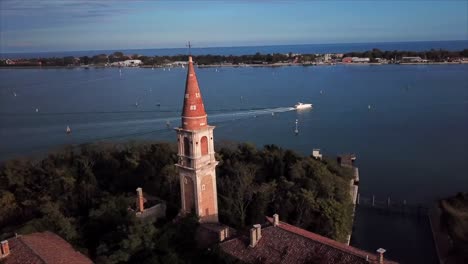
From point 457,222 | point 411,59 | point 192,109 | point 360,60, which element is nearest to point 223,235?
point 192,109

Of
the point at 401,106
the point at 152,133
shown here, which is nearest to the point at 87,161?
the point at 152,133

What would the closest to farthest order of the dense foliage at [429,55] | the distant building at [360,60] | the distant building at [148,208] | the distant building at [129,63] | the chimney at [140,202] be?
the distant building at [148,208]
the chimney at [140,202]
the dense foliage at [429,55]
the distant building at [360,60]
the distant building at [129,63]

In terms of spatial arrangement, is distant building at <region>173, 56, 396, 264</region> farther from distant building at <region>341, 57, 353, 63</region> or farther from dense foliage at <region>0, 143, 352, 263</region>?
distant building at <region>341, 57, 353, 63</region>

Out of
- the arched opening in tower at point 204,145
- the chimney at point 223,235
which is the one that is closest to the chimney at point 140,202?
the arched opening in tower at point 204,145

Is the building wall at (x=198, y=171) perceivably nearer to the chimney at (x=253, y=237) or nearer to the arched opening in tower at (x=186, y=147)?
the arched opening in tower at (x=186, y=147)

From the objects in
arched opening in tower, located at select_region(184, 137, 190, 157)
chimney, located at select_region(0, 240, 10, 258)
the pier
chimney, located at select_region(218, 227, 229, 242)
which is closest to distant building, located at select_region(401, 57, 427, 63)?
the pier
